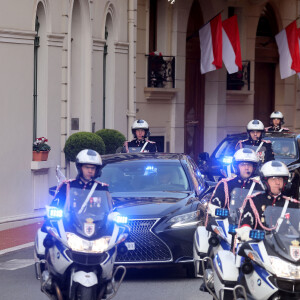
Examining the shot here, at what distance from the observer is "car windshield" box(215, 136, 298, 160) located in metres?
19.7

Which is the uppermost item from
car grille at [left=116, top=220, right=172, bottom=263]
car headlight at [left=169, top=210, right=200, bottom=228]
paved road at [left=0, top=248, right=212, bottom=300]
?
car headlight at [left=169, top=210, right=200, bottom=228]

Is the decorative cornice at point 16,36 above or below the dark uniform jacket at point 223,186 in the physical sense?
above

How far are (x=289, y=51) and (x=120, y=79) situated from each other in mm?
8089

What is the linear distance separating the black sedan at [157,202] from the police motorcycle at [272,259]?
2895mm

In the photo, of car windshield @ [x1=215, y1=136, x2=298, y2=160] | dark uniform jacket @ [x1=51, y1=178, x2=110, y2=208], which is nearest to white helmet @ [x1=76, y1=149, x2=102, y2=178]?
dark uniform jacket @ [x1=51, y1=178, x2=110, y2=208]

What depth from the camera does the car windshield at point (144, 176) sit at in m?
13.7

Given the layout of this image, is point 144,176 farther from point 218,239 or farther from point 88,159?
point 88,159

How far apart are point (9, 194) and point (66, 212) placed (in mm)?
9045

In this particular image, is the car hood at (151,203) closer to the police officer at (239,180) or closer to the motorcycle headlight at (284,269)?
the police officer at (239,180)

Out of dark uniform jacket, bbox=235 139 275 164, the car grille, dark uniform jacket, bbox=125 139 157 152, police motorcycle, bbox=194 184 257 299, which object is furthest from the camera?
dark uniform jacket, bbox=125 139 157 152

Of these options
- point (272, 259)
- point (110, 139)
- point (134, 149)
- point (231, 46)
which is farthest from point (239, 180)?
point (231, 46)

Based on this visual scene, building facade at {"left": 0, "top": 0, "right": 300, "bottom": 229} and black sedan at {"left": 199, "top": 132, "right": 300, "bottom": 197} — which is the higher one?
building facade at {"left": 0, "top": 0, "right": 300, "bottom": 229}

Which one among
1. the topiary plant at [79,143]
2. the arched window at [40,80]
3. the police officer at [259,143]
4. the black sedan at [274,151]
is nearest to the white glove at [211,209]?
the police officer at [259,143]

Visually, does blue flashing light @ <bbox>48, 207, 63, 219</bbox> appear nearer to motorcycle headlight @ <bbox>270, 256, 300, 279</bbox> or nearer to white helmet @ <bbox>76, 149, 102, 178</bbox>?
white helmet @ <bbox>76, 149, 102, 178</bbox>
